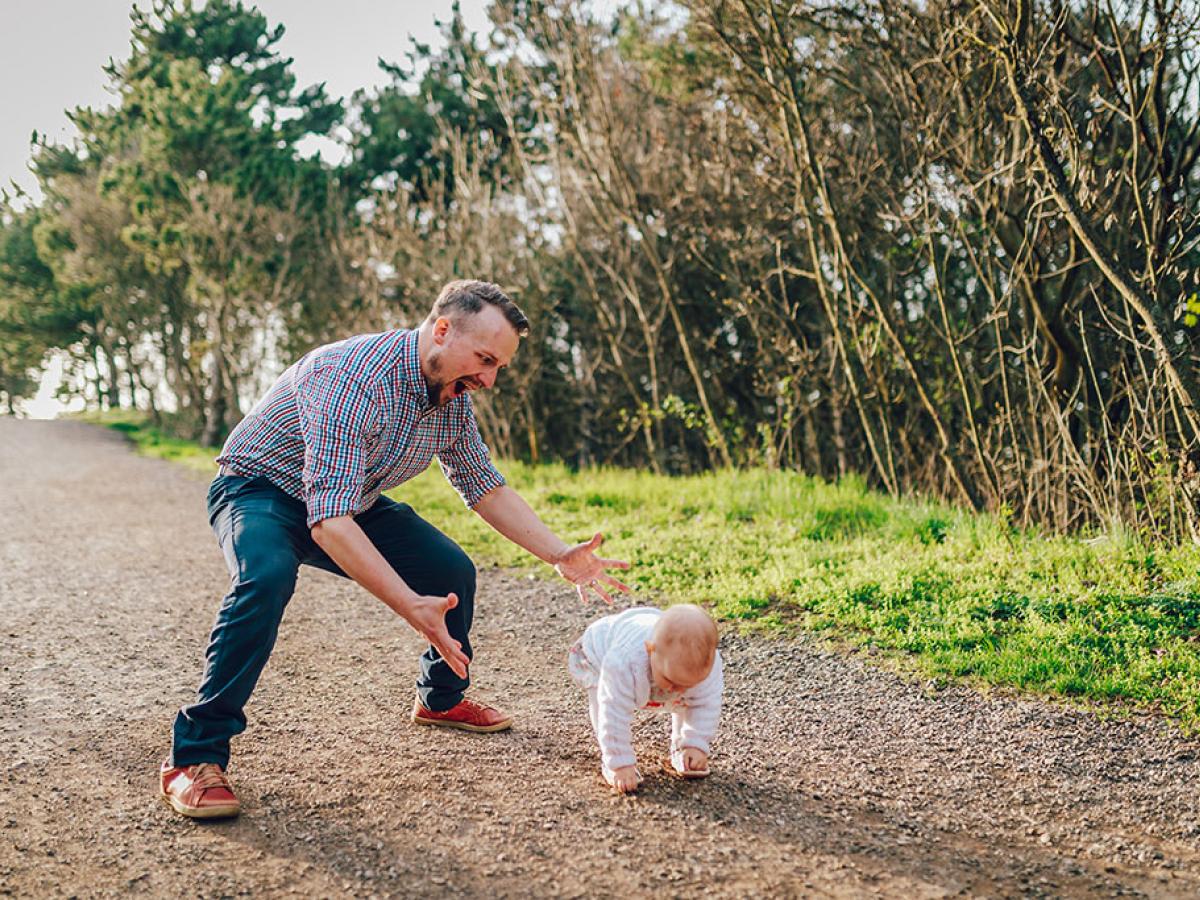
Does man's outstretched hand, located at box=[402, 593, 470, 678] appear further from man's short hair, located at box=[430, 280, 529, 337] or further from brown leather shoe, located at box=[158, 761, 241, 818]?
man's short hair, located at box=[430, 280, 529, 337]

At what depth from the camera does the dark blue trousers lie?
328 centimetres

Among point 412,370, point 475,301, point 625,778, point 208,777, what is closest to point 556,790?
point 625,778

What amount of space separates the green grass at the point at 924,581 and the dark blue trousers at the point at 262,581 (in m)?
2.22

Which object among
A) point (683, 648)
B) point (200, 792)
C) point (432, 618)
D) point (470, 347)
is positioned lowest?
point (200, 792)

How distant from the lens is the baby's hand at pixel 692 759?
352 cm

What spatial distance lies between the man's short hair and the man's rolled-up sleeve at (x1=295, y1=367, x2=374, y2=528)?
424mm

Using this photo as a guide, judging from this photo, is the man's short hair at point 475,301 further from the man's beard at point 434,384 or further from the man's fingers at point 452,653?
the man's fingers at point 452,653

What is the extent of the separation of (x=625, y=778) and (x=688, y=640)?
553 mm

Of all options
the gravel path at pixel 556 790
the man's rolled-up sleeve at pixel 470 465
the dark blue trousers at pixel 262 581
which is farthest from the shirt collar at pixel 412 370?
the gravel path at pixel 556 790

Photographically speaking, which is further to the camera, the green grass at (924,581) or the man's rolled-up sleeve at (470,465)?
the green grass at (924,581)

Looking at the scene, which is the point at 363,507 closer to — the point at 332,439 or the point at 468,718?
the point at 332,439

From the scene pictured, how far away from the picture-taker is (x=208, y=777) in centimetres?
327

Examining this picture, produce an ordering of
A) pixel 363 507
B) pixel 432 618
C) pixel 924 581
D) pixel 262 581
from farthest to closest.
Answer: pixel 924 581, pixel 363 507, pixel 262 581, pixel 432 618

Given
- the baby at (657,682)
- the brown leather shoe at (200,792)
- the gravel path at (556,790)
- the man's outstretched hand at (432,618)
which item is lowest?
the gravel path at (556,790)
